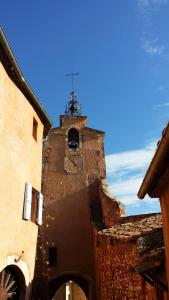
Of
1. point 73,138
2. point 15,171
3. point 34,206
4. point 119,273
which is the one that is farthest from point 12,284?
point 73,138

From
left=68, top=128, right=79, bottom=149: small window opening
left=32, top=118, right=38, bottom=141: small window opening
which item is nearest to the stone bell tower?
left=68, top=128, right=79, bottom=149: small window opening

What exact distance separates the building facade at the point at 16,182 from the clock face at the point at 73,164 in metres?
8.73

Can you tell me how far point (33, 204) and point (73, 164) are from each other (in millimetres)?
9055

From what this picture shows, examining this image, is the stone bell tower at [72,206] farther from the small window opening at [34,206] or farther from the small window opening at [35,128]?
the small window opening at [35,128]

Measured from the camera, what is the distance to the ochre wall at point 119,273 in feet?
38.8

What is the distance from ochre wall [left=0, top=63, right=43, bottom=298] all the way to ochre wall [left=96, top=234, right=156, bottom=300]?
3.74m

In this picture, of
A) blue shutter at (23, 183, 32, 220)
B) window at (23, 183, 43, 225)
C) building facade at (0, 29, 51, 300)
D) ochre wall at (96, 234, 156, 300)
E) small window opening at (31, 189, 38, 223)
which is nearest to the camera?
building facade at (0, 29, 51, 300)

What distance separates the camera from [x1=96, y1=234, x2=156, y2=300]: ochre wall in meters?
11.8

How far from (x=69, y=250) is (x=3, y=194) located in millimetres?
10171

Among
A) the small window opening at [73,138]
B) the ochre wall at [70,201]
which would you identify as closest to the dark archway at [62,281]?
the ochre wall at [70,201]

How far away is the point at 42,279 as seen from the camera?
1642cm

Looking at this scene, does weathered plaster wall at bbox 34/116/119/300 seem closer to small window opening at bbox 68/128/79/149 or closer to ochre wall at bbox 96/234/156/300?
small window opening at bbox 68/128/79/149

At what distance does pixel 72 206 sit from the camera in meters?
19.1

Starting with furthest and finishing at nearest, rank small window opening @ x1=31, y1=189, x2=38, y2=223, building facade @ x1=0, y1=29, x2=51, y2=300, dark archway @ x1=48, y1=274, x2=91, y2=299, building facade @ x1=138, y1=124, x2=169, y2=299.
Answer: dark archway @ x1=48, y1=274, x2=91, y2=299
small window opening @ x1=31, y1=189, x2=38, y2=223
building facade @ x1=0, y1=29, x2=51, y2=300
building facade @ x1=138, y1=124, x2=169, y2=299
